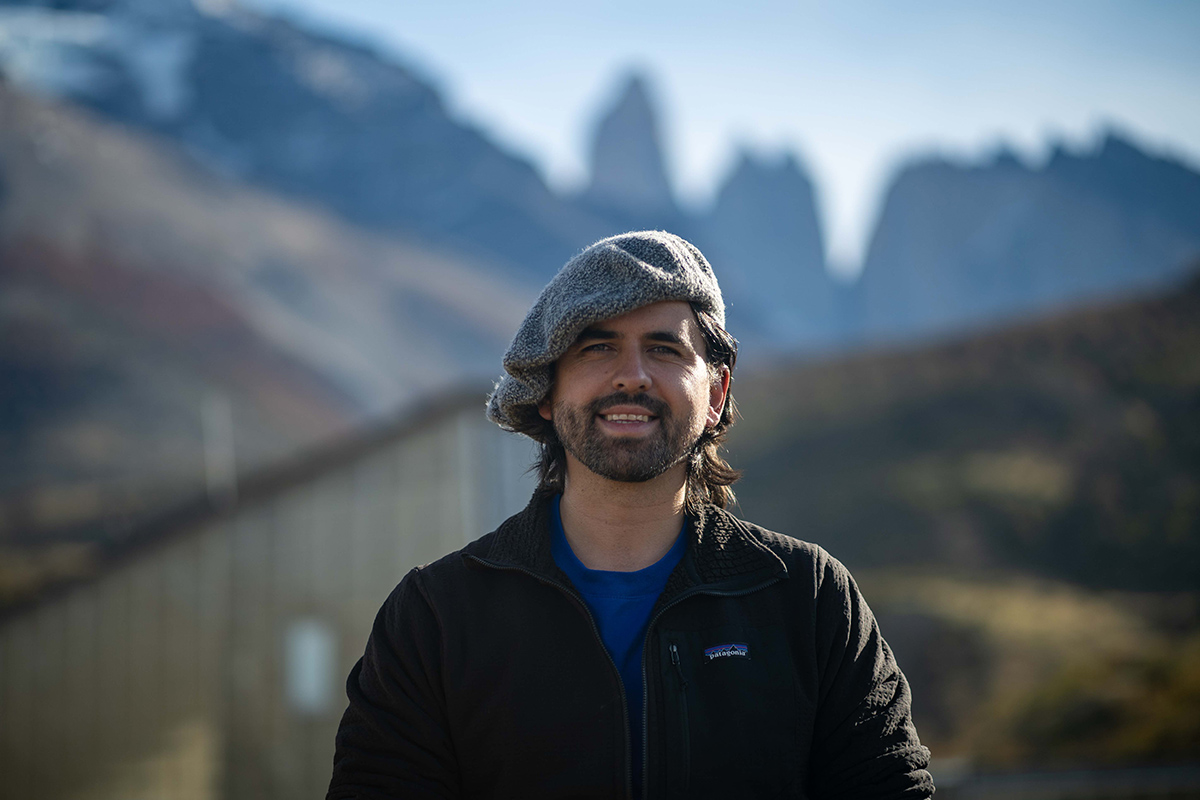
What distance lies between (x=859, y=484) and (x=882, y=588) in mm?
9819

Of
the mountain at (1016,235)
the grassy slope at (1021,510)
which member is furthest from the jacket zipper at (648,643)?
the mountain at (1016,235)

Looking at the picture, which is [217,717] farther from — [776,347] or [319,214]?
[319,214]

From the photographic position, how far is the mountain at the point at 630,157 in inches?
5034

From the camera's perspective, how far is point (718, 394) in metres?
2.20

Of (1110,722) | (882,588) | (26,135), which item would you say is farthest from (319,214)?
(1110,722)

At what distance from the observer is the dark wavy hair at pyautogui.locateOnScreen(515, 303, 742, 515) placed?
2.11 meters

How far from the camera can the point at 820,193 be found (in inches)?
5733

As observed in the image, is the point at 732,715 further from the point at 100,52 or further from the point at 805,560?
the point at 100,52

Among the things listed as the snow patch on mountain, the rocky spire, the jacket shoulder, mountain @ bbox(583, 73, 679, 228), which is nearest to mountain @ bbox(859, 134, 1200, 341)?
mountain @ bbox(583, 73, 679, 228)

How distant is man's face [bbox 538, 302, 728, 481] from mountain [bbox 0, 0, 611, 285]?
97.9 meters

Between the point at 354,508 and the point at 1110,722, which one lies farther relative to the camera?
the point at 1110,722

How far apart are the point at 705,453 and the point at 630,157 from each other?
134 m

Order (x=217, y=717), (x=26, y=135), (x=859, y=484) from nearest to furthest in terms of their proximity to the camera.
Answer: (x=217, y=717) < (x=859, y=484) < (x=26, y=135)

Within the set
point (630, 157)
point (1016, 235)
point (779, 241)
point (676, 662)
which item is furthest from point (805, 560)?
point (779, 241)
